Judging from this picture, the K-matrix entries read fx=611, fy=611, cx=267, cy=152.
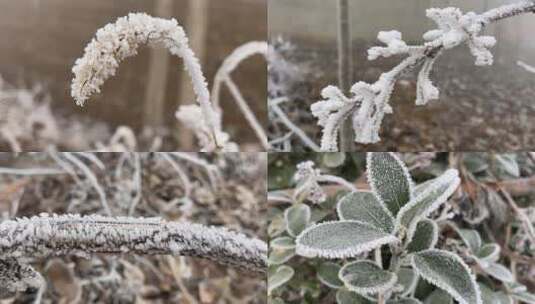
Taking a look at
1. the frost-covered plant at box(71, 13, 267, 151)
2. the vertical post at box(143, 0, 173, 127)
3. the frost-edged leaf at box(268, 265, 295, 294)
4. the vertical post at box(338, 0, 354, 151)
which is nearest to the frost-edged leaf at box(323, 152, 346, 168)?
the vertical post at box(338, 0, 354, 151)

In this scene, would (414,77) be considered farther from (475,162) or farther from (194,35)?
(194,35)

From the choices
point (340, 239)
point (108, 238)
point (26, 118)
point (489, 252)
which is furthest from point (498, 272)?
point (26, 118)

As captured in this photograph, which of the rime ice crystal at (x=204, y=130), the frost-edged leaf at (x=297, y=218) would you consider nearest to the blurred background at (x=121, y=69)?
the rime ice crystal at (x=204, y=130)

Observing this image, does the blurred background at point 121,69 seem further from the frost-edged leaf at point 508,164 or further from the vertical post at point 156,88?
the frost-edged leaf at point 508,164

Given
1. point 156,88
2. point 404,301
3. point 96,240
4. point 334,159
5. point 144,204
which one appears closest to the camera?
point 96,240

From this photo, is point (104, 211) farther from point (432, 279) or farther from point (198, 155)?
point (432, 279)

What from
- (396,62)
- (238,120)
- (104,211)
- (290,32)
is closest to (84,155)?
(104,211)
